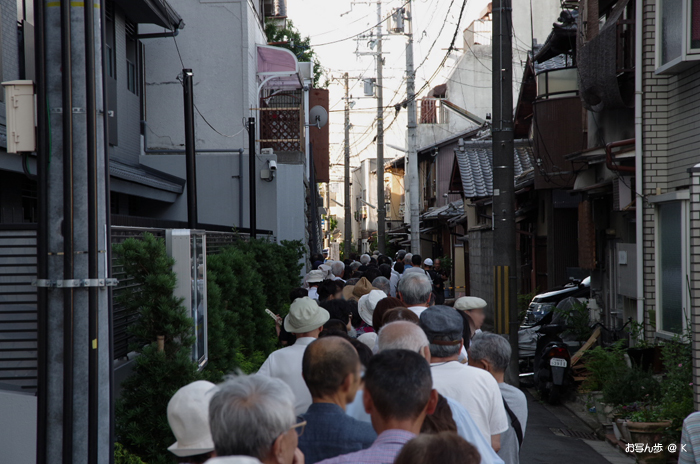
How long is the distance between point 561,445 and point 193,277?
5.55 metres

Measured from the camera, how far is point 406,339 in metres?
4.20

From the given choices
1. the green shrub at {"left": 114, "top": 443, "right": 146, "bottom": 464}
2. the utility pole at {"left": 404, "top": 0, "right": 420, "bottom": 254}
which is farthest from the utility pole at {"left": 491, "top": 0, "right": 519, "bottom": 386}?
the utility pole at {"left": 404, "top": 0, "right": 420, "bottom": 254}

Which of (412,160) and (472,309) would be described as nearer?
(472,309)

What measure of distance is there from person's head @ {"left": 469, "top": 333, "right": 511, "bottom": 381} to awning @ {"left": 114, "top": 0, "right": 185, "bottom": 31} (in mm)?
12751

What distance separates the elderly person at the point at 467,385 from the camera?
13.7 feet

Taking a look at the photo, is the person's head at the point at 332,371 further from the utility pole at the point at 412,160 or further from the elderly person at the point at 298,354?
the utility pole at the point at 412,160

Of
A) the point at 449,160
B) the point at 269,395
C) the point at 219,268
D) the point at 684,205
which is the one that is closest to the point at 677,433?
the point at 684,205

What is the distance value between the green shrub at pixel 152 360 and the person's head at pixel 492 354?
2.29m

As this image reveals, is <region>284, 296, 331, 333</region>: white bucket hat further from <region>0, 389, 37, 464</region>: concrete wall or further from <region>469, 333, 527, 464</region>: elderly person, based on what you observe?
<region>0, 389, 37, 464</region>: concrete wall

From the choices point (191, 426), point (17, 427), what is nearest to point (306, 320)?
point (17, 427)

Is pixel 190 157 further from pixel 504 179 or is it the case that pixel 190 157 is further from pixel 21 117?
pixel 504 179

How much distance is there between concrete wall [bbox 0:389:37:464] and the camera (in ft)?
17.2

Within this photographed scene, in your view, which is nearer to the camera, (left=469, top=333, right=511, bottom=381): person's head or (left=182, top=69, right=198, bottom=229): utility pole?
(left=469, top=333, right=511, bottom=381): person's head

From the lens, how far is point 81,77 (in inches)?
147
